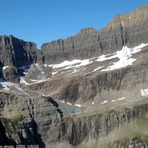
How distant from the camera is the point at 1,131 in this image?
193 metres

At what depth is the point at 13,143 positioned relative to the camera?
654ft

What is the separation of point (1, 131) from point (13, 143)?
964 centimetres
